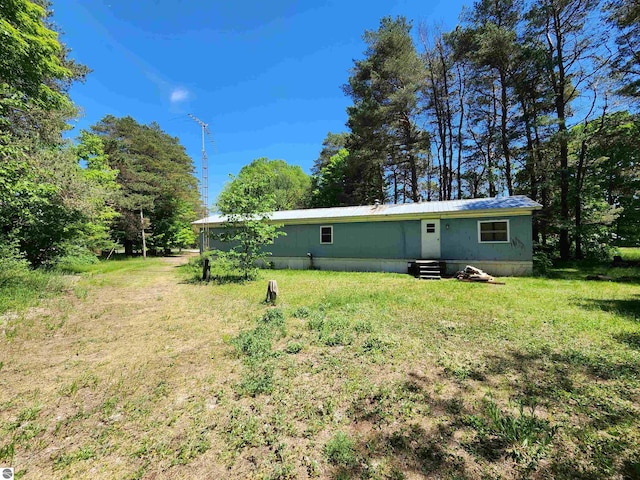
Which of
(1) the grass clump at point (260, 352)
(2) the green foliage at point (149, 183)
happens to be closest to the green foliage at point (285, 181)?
(2) the green foliage at point (149, 183)

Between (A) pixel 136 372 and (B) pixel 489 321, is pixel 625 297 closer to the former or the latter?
(B) pixel 489 321

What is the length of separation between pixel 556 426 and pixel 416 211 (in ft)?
31.2

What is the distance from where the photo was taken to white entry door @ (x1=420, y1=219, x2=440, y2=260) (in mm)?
10930

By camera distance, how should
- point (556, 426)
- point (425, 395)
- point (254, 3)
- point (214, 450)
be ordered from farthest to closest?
point (254, 3)
point (425, 395)
point (556, 426)
point (214, 450)

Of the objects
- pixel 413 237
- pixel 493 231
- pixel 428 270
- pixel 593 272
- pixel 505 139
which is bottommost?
pixel 593 272

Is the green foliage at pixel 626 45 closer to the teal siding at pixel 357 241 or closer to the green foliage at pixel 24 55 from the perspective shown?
the teal siding at pixel 357 241

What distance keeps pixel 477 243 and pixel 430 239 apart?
5.63 feet

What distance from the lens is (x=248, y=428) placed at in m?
2.33

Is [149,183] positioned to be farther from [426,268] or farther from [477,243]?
[477,243]

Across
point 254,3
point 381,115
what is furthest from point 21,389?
point 381,115

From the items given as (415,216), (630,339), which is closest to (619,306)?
(630,339)

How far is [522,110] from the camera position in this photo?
50.5ft

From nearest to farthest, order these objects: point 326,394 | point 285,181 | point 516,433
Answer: point 516,433 < point 326,394 < point 285,181

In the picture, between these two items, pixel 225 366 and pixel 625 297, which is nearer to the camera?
pixel 225 366
